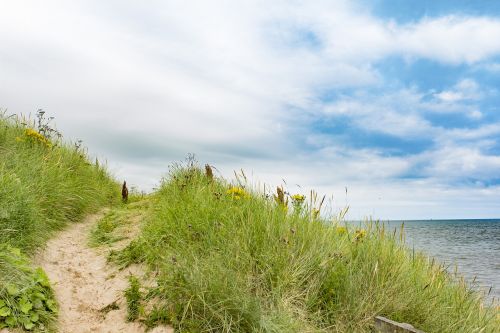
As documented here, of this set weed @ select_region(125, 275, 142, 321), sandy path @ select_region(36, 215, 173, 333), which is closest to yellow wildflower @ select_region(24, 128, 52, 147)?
sandy path @ select_region(36, 215, 173, 333)

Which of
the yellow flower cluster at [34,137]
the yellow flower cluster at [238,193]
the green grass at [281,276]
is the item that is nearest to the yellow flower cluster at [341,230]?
the green grass at [281,276]

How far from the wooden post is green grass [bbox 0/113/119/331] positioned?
376cm

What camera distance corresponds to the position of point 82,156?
13.0 m

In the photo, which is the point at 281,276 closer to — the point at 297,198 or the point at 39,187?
the point at 297,198

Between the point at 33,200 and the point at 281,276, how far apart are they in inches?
178

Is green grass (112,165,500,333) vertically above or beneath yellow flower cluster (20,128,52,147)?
beneath

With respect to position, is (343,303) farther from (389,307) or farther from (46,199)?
(46,199)

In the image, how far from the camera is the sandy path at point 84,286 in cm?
504

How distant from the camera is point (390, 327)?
4520mm

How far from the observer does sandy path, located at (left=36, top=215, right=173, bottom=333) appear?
504 centimetres

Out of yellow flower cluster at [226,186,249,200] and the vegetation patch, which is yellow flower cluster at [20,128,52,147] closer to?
the vegetation patch

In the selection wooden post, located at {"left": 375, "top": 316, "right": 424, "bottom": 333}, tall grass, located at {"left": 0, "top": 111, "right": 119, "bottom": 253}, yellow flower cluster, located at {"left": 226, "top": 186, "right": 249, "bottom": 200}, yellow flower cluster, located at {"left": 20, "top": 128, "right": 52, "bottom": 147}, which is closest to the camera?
wooden post, located at {"left": 375, "top": 316, "right": 424, "bottom": 333}

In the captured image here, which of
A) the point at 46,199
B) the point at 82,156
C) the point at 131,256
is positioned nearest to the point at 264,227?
the point at 131,256

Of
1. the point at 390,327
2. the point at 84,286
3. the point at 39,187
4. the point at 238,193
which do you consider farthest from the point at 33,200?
the point at 390,327
